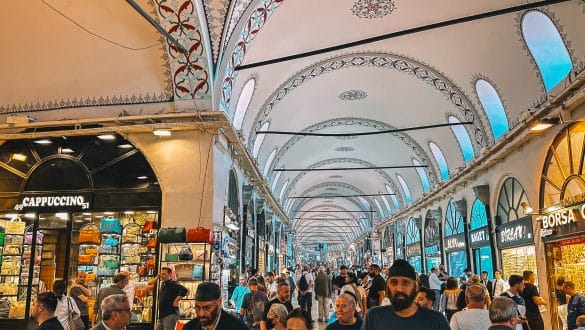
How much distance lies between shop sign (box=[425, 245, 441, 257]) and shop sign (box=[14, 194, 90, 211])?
45.8 feet

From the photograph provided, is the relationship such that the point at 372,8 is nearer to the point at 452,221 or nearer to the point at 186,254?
the point at 186,254

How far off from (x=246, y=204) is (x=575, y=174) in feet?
25.1

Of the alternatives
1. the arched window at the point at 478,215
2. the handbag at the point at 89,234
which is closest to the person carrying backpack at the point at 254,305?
the handbag at the point at 89,234

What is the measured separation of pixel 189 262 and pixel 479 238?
905cm

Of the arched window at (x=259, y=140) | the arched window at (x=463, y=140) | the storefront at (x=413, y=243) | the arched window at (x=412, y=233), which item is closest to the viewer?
the arched window at (x=463, y=140)

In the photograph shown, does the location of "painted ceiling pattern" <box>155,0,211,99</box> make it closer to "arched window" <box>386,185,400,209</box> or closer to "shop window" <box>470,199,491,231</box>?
"shop window" <box>470,199,491,231</box>

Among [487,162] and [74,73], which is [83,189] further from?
[487,162]

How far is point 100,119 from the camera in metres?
8.70

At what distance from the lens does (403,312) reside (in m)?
2.80

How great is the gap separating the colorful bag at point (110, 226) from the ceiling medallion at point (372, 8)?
6.30 m

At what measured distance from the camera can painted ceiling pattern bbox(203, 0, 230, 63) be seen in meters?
7.86

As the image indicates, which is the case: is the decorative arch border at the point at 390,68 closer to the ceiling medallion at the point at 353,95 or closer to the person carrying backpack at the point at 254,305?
the ceiling medallion at the point at 353,95

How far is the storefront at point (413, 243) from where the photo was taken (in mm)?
22469

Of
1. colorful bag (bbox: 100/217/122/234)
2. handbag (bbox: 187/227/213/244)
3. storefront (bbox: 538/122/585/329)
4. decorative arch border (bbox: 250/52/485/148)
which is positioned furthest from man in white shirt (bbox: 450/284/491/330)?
decorative arch border (bbox: 250/52/485/148)
